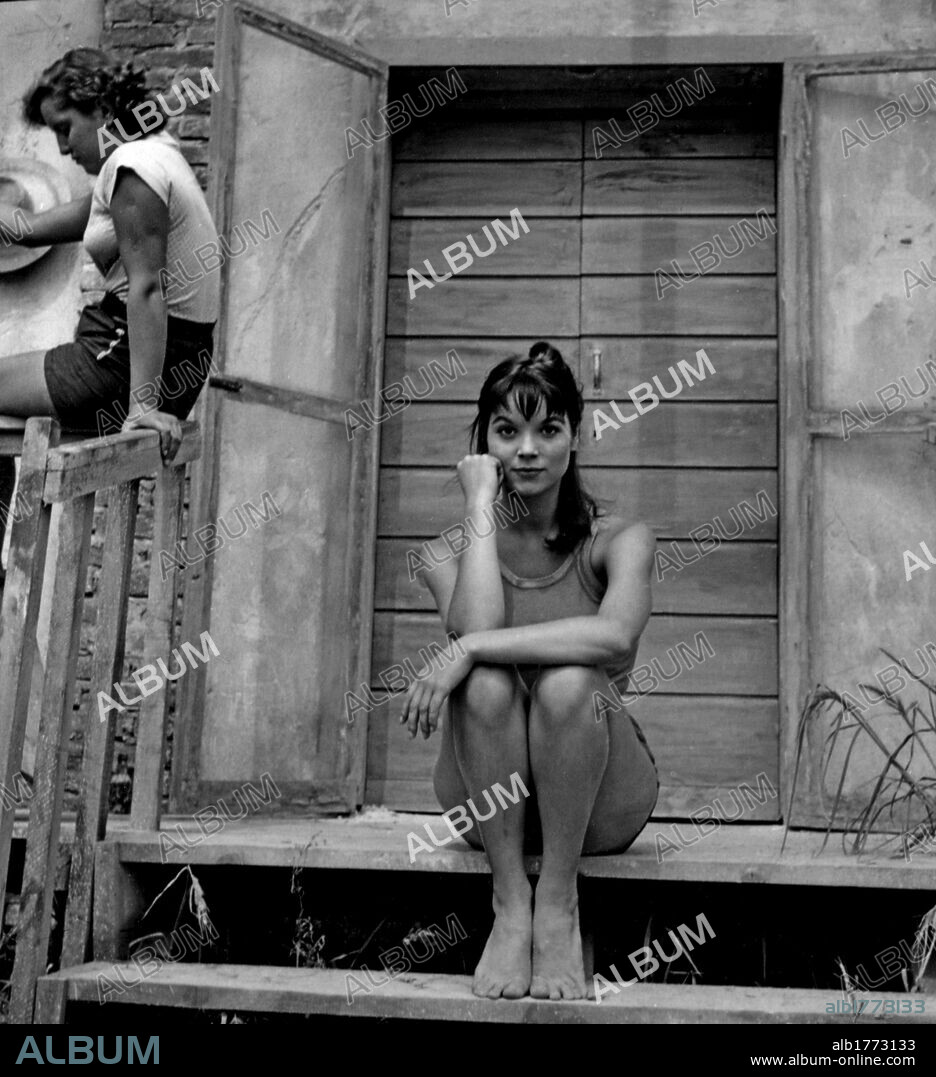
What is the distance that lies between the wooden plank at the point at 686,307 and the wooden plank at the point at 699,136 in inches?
16.6

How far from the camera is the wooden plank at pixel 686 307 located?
167 inches

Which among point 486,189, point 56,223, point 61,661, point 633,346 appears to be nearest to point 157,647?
point 61,661

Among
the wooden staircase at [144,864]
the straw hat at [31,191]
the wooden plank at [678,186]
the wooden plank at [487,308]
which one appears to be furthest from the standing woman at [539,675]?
the straw hat at [31,191]

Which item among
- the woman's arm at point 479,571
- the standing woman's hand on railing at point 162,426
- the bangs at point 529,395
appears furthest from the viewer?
the standing woman's hand on railing at point 162,426

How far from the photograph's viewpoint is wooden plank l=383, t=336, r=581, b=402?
431cm

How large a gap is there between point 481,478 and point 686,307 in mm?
1808

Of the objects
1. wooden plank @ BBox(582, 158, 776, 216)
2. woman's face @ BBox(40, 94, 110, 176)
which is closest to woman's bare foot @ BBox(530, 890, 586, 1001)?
woman's face @ BBox(40, 94, 110, 176)

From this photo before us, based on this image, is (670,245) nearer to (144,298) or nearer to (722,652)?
(722,652)

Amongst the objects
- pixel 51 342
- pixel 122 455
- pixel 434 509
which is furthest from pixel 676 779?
pixel 51 342

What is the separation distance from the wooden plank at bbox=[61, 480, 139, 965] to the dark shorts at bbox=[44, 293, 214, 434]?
33 centimetres

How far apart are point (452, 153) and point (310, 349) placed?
0.90 metres

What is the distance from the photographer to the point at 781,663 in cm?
385

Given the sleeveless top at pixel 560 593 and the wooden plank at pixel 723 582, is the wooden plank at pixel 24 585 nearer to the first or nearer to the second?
the sleeveless top at pixel 560 593

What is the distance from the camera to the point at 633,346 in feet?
14.0
